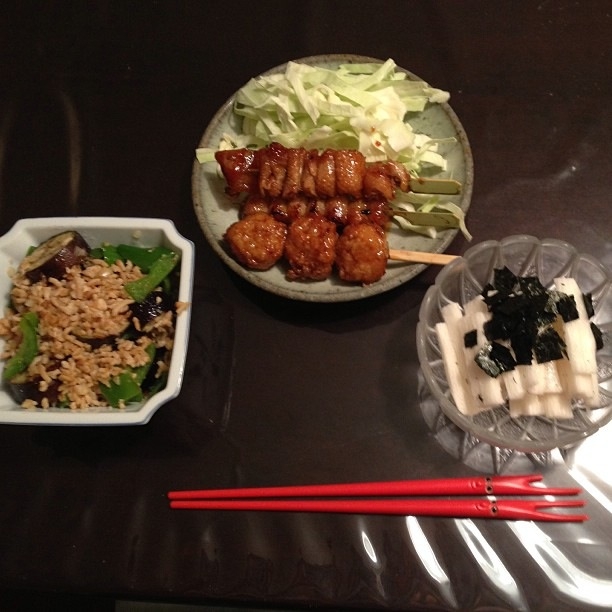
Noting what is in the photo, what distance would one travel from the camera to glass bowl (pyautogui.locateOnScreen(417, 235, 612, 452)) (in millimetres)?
1690

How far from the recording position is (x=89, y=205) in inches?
94.8

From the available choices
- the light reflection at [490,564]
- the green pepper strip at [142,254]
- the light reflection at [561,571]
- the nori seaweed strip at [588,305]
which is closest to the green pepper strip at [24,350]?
the green pepper strip at [142,254]

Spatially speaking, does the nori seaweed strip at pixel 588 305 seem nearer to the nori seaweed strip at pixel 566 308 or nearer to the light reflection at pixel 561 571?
the nori seaweed strip at pixel 566 308

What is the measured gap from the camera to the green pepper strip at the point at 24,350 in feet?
5.82

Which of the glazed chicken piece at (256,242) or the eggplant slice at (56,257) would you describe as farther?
the glazed chicken piece at (256,242)

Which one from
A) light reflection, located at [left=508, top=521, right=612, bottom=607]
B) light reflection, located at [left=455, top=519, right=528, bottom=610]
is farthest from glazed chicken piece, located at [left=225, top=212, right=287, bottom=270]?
light reflection, located at [left=508, top=521, right=612, bottom=607]

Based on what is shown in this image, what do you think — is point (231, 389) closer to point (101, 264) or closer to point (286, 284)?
point (286, 284)

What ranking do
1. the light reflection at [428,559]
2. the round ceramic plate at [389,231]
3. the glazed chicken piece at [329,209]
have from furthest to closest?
the glazed chicken piece at [329,209] → the round ceramic plate at [389,231] → the light reflection at [428,559]

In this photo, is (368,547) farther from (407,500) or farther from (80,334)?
(80,334)

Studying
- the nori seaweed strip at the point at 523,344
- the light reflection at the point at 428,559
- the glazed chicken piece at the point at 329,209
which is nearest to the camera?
the nori seaweed strip at the point at 523,344

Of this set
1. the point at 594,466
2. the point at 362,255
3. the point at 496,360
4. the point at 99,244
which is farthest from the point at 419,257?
the point at 99,244

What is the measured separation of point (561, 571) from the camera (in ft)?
5.55

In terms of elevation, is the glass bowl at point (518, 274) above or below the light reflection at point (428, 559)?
above

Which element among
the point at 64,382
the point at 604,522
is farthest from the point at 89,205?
the point at 604,522
